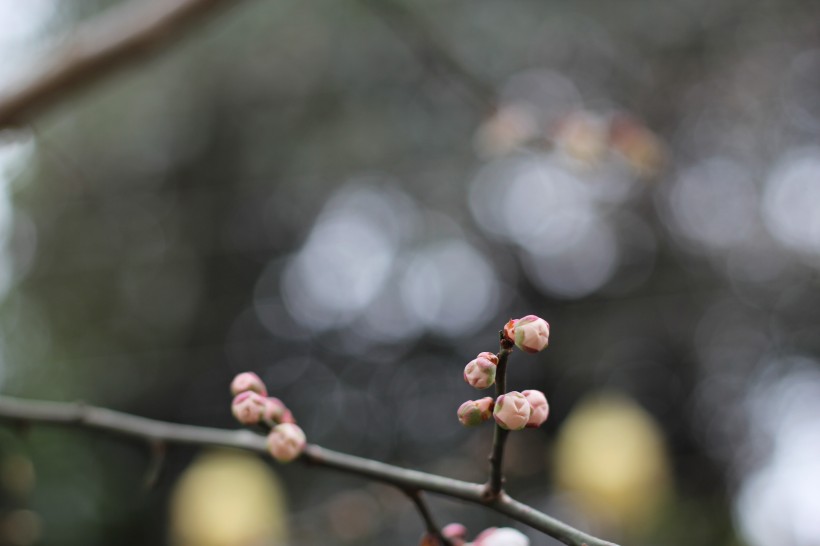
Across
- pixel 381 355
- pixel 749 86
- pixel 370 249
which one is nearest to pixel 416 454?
pixel 381 355

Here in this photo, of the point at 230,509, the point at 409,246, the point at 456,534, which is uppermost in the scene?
the point at 409,246

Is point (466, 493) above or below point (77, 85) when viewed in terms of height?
below

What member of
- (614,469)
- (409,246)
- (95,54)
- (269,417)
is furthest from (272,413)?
(409,246)

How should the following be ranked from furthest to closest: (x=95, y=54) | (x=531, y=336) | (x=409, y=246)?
(x=409, y=246) → (x=95, y=54) → (x=531, y=336)

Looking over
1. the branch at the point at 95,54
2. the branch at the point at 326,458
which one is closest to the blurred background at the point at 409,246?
the branch at the point at 95,54

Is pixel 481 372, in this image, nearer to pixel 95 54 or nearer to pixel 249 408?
pixel 249 408

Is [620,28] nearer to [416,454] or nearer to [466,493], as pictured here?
[416,454]
